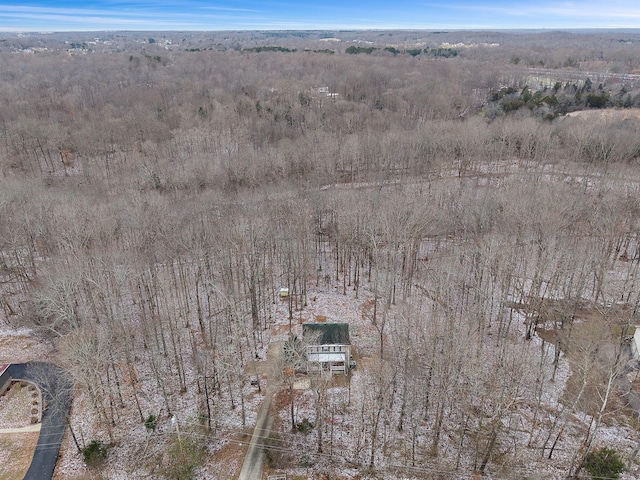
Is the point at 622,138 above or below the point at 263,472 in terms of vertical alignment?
above

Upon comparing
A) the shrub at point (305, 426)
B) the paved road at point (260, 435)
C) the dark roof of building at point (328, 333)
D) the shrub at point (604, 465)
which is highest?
the dark roof of building at point (328, 333)

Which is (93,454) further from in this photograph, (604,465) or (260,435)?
(604,465)

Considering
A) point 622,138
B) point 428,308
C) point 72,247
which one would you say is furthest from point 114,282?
point 622,138

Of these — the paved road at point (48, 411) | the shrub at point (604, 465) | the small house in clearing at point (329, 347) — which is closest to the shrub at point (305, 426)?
the small house in clearing at point (329, 347)

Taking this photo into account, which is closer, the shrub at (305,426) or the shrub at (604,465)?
the shrub at (604,465)

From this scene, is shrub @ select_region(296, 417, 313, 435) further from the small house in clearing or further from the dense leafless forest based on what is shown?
the small house in clearing

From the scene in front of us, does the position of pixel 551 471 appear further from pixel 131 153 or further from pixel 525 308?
pixel 131 153

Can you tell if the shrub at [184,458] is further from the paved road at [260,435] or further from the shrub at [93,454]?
the shrub at [93,454]
